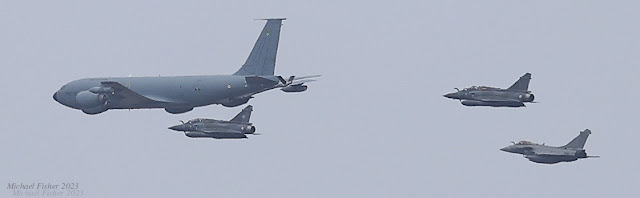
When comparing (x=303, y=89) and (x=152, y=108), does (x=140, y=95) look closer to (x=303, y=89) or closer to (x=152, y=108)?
(x=152, y=108)

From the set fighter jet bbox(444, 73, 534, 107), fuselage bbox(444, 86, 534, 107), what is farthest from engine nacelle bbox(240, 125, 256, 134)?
fighter jet bbox(444, 73, 534, 107)

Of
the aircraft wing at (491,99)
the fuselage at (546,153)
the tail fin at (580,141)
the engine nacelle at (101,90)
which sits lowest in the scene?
the fuselage at (546,153)

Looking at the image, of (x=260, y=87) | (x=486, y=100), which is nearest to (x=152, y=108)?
(x=260, y=87)

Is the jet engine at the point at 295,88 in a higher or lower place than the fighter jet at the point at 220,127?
higher

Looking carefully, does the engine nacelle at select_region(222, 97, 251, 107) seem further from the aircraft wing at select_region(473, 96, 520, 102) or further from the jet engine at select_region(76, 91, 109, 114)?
the aircraft wing at select_region(473, 96, 520, 102)

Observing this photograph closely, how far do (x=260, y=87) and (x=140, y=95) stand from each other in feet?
40.1

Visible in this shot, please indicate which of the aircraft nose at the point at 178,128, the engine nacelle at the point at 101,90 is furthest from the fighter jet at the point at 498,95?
the engine nacelle at the point at 101,90

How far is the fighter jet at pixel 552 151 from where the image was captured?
158625 mm

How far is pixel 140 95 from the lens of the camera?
154875mm

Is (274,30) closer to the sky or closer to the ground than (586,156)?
closer to the sky

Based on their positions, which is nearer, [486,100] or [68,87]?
[486,100]

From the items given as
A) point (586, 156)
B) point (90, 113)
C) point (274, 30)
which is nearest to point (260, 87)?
point (274, 30)

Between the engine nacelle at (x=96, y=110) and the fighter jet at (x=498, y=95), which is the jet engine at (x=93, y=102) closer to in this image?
the engine nacelle at (x=96, y=110)

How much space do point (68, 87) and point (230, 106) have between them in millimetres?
15773
